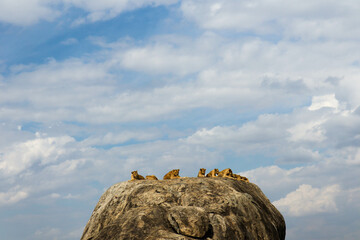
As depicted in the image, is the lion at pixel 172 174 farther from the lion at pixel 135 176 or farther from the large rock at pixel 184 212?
the lion at pixel 135 176

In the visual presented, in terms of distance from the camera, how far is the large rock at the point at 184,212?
15.1 m

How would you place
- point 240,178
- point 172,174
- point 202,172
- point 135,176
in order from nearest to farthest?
point 172,174
point 135,176
point 202,172
point 240,178

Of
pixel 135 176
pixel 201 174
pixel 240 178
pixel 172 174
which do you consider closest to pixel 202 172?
pixel 201 174

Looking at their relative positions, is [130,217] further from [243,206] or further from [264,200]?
[264,200]

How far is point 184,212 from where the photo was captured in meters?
15.3

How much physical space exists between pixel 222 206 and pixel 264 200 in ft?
15.9

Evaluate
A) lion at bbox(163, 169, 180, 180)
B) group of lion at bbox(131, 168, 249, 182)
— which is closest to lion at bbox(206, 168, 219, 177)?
group of lion at bbox(131, 168, 249, 182)

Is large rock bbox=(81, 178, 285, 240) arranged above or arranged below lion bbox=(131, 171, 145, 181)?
below

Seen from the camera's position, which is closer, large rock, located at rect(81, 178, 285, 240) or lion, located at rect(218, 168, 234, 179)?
large rock, located at rect(81, 178, 285, 240)

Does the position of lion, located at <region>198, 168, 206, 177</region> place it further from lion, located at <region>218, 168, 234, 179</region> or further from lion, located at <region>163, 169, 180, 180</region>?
lion, located at <region>163, 169, 180, 180</region>

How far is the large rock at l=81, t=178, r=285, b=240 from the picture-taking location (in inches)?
593

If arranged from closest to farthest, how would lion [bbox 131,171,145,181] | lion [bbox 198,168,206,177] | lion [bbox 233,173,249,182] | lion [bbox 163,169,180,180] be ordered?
lion [bbox 163,169,180,180] → lion [bbox 131,171,145,181] → lion [bbox 198,168,206,177] → lion [bbox 233,173,249,182]

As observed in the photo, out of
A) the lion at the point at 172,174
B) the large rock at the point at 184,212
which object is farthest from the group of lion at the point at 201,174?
the large rock at the point at 184,212

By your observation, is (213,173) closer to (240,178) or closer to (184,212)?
(240,178)
